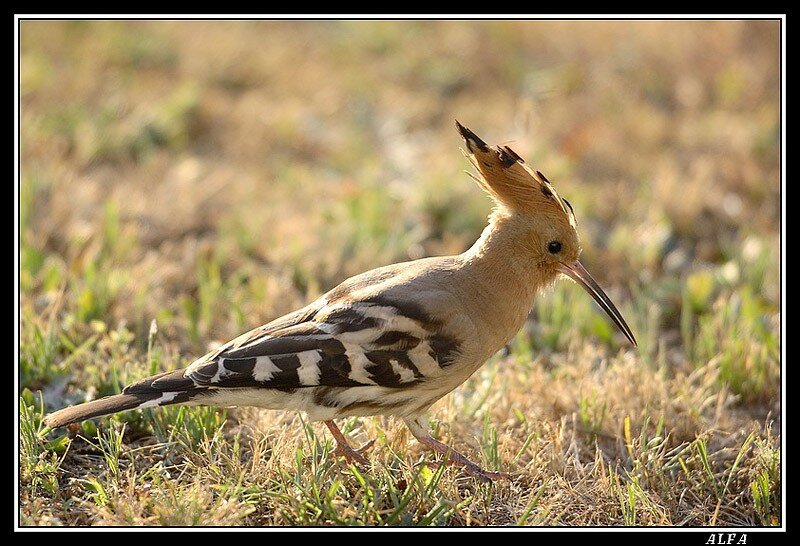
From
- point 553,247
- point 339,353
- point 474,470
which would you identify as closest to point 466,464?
point 474,470

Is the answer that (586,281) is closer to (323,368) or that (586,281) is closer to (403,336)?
(403,336)

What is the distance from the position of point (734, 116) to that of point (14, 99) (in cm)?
462

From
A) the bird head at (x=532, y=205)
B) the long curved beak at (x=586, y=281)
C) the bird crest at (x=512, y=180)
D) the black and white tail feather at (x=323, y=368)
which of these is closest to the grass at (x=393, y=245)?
the black and white tail feather at (x=323, y=368)

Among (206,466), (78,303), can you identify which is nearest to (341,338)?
(206,466)

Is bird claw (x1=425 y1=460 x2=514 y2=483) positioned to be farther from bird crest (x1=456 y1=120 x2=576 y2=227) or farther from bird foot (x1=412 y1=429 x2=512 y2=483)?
bird crest (x1=456 y1=120 x2=576 y2=227)

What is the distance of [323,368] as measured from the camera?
8.82ft

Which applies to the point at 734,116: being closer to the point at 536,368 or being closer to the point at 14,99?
the point at 536,368

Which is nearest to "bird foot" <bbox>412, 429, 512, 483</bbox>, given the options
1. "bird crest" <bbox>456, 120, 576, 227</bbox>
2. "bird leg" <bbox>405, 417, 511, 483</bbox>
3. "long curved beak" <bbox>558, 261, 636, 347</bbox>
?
"bird leg" <bbox>405, 417, 511, 483</bbox>

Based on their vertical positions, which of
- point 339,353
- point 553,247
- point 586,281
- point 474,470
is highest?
point 553,247

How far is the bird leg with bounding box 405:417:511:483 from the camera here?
9.23 ft

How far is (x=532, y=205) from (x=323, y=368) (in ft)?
2.71

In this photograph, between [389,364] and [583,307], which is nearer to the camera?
[389,364]

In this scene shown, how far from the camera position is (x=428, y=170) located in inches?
217

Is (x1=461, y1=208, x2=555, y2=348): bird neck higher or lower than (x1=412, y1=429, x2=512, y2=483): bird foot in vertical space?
higher
